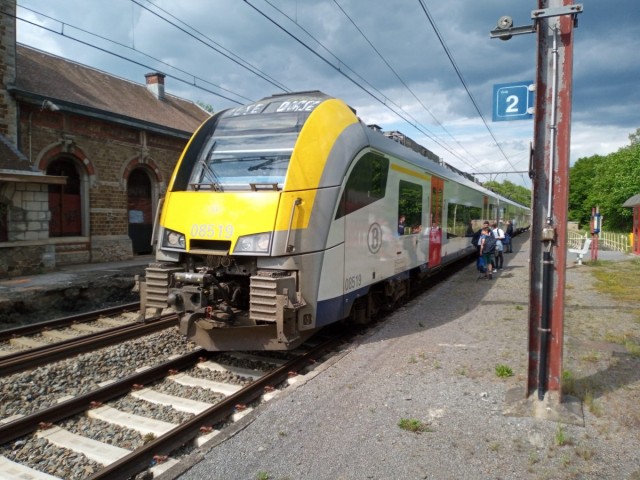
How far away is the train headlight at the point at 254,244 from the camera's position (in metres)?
5.41

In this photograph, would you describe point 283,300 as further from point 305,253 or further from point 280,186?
point 280,186

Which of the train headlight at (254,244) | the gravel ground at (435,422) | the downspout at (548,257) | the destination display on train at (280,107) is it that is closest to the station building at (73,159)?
the destination display on train at (280,107)

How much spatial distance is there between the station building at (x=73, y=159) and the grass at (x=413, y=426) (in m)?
12.0

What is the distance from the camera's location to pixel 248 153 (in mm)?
6207

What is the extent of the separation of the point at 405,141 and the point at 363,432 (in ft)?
21.8

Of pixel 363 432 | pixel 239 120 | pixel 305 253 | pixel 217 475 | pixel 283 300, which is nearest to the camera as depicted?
pixel 217 475

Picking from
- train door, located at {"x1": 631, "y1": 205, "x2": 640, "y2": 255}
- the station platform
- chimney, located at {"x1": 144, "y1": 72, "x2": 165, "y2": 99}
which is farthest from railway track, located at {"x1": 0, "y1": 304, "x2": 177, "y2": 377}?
train door, located at {"x1": 631, "y1": 205, "x2": 640, "y2": 255}

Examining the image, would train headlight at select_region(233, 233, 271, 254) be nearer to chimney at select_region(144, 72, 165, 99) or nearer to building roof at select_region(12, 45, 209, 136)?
building roof at select_region(12, 45, 209, 136)

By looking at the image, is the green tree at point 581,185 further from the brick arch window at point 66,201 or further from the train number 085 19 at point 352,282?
the train number 085 19 at point 352,282

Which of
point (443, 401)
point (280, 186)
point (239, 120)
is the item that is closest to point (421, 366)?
point (443, 401)

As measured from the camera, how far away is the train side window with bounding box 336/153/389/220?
246 inches

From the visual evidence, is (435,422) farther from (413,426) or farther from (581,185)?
(581,185)

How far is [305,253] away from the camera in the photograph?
5582 mm

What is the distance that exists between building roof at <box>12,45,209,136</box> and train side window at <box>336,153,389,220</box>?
36.8 feet
